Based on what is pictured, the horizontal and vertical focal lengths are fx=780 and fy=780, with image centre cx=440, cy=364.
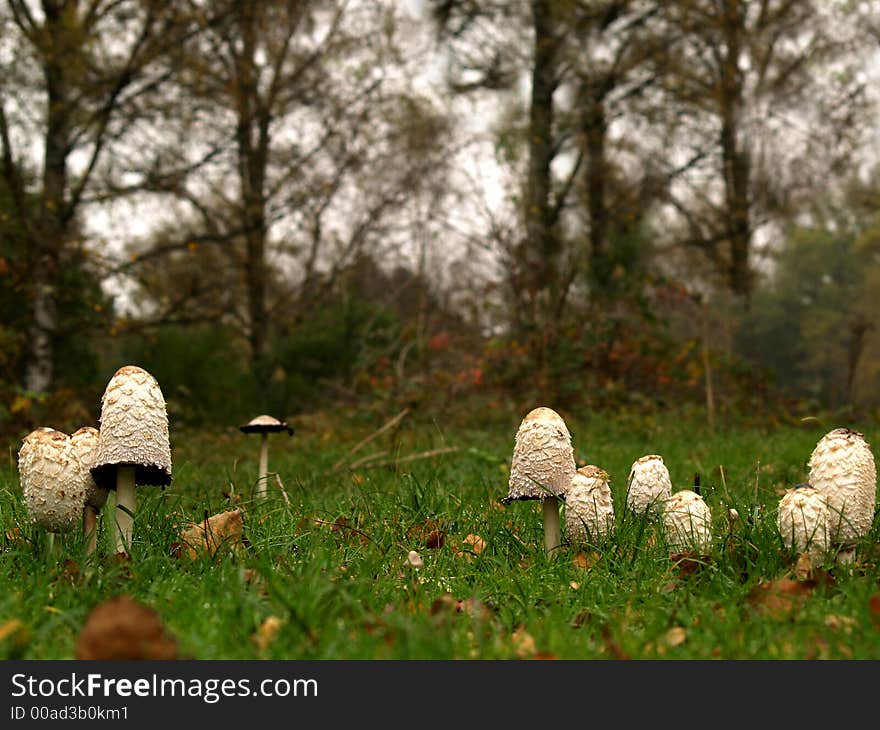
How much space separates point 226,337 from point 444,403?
5434mm

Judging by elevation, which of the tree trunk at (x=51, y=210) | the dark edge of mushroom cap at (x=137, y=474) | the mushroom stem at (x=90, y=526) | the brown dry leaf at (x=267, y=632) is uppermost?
the tree trunk at (x=51, y=210)

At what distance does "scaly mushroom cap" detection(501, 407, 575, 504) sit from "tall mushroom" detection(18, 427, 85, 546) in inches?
55.7

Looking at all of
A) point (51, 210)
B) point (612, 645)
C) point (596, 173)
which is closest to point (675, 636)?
point (612, 645)

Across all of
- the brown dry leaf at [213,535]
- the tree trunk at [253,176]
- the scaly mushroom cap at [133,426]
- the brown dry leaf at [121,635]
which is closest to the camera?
the brown dry leaf at [121,635]

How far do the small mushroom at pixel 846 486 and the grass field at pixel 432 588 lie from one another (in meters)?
0.10

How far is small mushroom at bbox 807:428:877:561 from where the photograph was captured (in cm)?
236

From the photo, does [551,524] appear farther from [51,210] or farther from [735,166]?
[735,166]

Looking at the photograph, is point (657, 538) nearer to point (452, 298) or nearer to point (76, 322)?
point (76, 322)

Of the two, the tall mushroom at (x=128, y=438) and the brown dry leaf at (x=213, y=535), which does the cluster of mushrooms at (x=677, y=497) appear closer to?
the brown dry leaf at (x=213, y=535)

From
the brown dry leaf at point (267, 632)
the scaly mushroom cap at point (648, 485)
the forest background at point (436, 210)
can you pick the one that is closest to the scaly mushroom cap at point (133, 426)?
the brown dry leaf at point (267, 632)

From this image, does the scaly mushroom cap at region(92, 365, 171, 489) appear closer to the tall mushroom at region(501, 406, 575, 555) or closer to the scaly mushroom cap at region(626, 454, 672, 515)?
the tall mushroom at region(501, 406, 575, 555)

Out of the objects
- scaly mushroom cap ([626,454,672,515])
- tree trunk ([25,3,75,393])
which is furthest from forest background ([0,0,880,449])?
scaly mushroom cap ([626,454,672,515])

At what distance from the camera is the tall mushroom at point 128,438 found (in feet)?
7.82

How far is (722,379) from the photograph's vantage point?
10.6 meters
